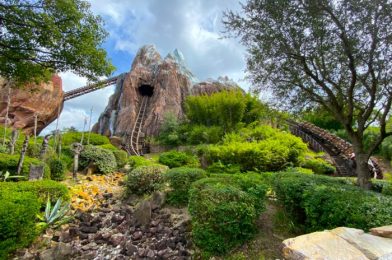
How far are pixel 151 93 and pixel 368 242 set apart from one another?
2796 centimetres

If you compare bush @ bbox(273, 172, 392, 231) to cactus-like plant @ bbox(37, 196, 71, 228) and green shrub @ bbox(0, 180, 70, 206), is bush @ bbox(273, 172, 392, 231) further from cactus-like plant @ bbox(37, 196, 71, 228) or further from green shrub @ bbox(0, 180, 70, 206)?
green shrub @ bbox(0, 180, 70, 206)

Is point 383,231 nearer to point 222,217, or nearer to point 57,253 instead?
point 222,217

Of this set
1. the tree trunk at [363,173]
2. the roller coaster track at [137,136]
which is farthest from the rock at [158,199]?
the roller coaster track at [137,136]

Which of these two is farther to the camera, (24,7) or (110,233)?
(24,7)

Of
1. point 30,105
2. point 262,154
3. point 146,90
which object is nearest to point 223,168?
point 262,154

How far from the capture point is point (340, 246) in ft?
10.1

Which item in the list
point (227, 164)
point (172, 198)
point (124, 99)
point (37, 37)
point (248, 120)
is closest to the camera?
point (172, 198)

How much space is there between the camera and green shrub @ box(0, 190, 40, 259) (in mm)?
4535

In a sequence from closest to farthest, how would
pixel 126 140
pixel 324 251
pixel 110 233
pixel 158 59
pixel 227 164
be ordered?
pixel 324 251 < pixel 110 233 < pixel 227 164 < pixel 126 140 < pixel 158 59

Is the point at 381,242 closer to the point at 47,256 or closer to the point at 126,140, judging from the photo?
the point at 47,256

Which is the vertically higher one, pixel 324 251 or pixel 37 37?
pixel 37 37

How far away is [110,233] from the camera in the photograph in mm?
5949

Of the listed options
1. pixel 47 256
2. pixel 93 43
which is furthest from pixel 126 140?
pixel 47 256

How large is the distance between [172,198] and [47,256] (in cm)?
314
